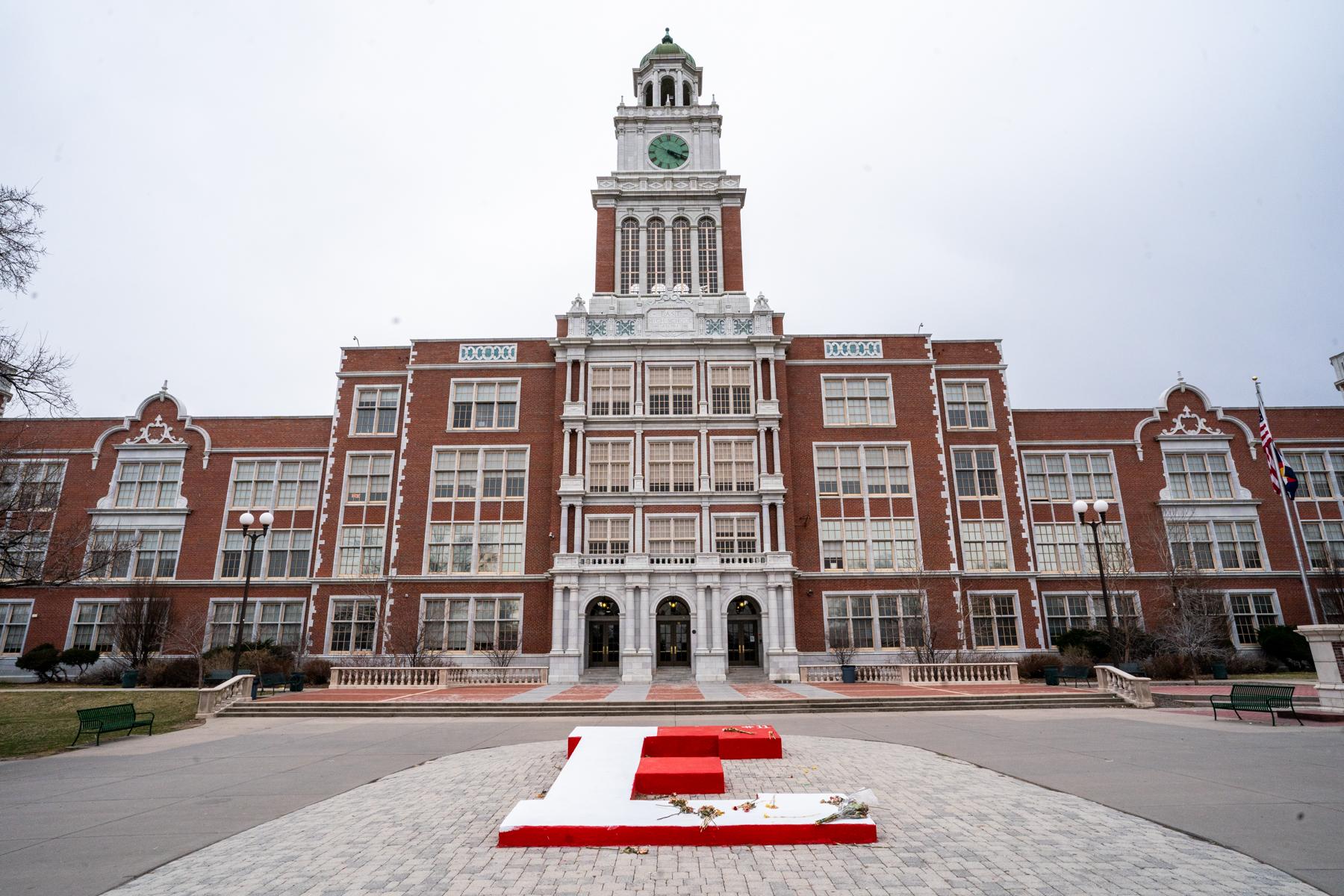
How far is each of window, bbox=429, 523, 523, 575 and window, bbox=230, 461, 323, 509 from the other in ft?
27.3

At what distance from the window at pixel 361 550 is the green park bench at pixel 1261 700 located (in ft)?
116

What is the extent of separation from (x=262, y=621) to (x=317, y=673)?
34.6 ft

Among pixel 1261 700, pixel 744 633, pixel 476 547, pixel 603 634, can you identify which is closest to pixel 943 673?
pixel 744 633

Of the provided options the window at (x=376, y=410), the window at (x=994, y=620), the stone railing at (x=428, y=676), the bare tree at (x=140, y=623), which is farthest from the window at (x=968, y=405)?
the bare tree at (x=140, y=623)

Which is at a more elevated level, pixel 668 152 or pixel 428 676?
pixel 668 152

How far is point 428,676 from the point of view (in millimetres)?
28844

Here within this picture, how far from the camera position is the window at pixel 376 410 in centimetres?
3962

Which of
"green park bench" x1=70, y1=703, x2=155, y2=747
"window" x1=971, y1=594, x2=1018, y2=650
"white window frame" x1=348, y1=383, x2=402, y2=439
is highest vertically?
"white window frame" x1=348, y1=383, x2=402, y2=439

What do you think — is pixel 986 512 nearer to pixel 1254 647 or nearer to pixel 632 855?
pixel 1254 647

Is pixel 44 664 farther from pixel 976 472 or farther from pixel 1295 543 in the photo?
pixel 1295 543

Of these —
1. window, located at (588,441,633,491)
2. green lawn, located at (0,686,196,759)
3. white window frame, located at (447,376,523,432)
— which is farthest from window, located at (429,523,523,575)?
green lawn, located at (0,686,196,759)

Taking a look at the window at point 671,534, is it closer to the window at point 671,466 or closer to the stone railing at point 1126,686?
the window at point 671,466

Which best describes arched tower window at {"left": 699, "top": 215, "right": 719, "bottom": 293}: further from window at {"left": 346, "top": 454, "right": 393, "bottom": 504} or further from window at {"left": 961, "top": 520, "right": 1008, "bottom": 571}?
window at {"left": 346, "top": 454, "right": 393, "bottom": 504}

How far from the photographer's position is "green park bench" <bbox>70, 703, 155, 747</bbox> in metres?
16.5
